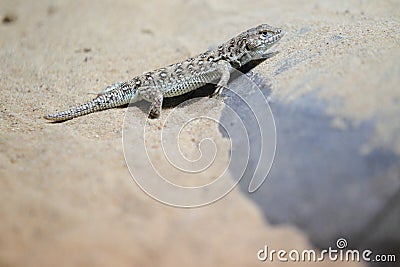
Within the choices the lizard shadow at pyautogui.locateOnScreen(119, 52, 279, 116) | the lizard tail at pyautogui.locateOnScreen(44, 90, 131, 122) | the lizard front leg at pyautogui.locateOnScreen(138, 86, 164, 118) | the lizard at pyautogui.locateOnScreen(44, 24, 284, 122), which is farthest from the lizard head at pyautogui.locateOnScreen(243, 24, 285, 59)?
the lizard tail at pyautogui.locateOnScreen(44, 90, 131, 122)

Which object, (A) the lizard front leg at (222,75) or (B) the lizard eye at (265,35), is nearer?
(A) the lizard front leg at (222,75)

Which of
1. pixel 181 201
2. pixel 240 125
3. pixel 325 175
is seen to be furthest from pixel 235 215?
pixel 240 125

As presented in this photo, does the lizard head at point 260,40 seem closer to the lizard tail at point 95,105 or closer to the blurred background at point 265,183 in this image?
the blurred background at point 265,183

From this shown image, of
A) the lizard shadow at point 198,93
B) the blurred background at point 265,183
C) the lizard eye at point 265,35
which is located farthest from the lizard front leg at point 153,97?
the lizard eye at point 265,35

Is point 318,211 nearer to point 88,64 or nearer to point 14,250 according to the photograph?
point 14,250
